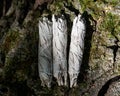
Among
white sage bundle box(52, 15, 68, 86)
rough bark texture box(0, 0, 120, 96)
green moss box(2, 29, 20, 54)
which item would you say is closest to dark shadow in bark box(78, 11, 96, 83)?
rough bark texture box(0, 0, 120, 96)

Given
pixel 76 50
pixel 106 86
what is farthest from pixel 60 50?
pixel 106 86

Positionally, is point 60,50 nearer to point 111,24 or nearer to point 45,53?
point 45,53

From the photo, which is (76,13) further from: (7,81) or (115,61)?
(7,81)

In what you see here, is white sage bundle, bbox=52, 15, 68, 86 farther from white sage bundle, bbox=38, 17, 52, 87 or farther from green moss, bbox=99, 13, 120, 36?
green moss, bbox=99, 13, 120, 36

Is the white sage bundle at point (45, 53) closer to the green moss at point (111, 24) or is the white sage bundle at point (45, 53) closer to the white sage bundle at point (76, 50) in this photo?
the white sage bundle at point (76, 50)

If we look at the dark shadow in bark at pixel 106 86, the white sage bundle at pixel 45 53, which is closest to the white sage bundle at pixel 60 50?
the white sage bundle at pixel 45 53
